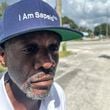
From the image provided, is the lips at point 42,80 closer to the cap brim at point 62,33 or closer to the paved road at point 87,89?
the cap brim at point 62,33

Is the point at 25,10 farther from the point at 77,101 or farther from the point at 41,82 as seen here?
the point at 77,101

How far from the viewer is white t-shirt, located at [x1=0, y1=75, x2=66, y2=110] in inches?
94.6

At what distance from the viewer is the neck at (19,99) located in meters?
2.48

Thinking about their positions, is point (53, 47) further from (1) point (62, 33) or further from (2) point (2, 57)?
(2) point (2, 57)

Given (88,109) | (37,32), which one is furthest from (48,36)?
(88,109)

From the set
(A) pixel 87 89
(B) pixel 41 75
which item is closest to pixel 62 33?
(B) pixel 41 75

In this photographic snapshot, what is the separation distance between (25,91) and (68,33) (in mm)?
394

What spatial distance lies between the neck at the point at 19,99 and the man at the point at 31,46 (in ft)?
0.16

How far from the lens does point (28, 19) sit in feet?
7.28

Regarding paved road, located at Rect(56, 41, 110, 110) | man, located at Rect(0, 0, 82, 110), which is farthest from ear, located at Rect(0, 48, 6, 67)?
paved road, located at Rect(56, 41, 110, 110)

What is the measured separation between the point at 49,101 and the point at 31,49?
430mm

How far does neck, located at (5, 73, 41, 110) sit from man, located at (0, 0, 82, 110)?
5cm

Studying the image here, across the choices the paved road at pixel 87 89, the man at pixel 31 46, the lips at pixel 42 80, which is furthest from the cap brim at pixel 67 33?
the paved road at pixel 87 89

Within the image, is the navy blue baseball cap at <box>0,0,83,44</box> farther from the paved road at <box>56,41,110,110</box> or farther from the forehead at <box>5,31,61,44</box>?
the paved road at <box>56,41,110,110</box>
